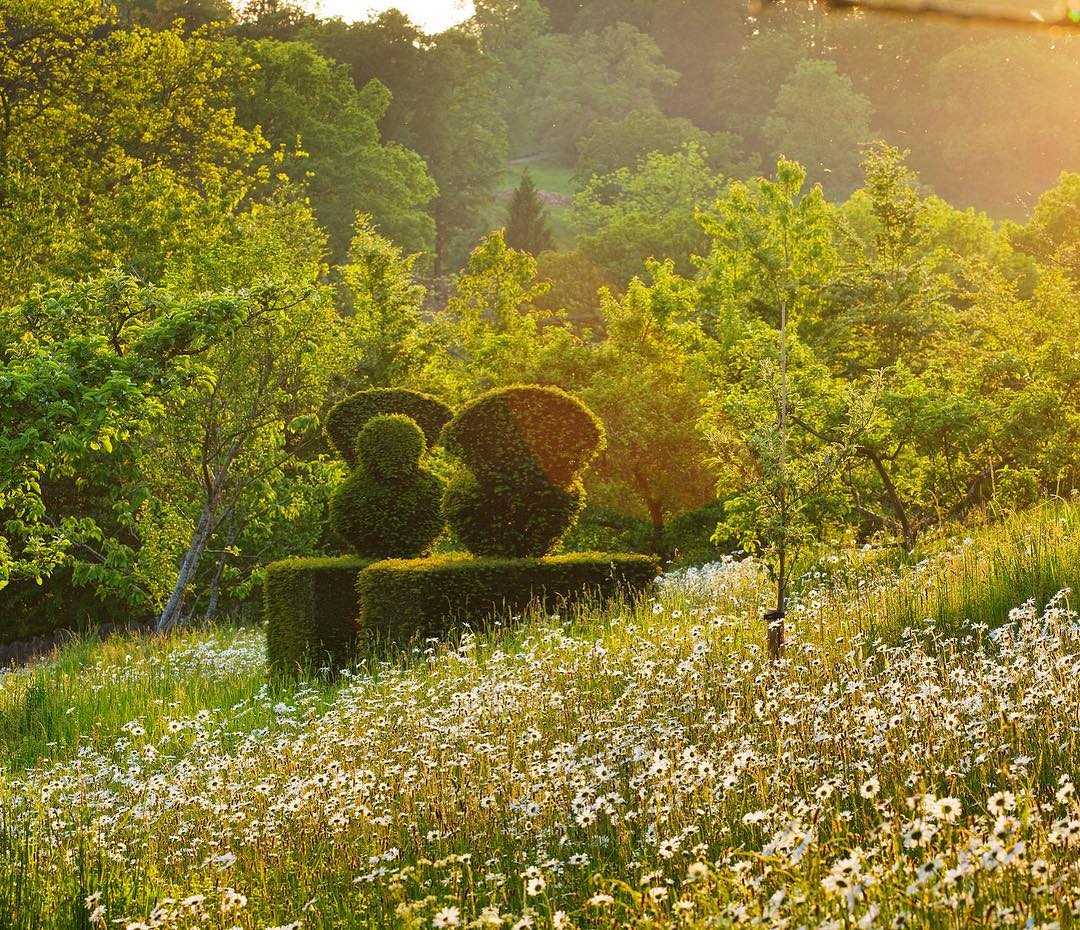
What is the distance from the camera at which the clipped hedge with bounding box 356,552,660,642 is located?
12.3m

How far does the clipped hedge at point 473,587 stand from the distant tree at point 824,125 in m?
58.6

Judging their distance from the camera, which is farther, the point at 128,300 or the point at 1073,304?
the point at 1073,304

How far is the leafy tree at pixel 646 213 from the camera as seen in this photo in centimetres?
5000

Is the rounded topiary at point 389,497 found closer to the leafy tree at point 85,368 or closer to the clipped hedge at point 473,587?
the clipped hedge at point 473,587

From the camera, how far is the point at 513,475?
1314cm

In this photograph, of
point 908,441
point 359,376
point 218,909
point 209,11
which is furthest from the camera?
point 209,11

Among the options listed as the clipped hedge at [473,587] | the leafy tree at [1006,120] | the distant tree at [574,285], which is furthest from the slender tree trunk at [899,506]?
the leafy tree at [1006,120]

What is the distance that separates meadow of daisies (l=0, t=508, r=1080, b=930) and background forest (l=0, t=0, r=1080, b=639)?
182 centimetres

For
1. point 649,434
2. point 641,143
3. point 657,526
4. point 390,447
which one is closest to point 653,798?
point 390,447

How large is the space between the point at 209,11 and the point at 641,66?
141 feet

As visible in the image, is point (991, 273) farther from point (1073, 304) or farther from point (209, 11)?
point (209, 11)

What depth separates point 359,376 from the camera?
2377cm

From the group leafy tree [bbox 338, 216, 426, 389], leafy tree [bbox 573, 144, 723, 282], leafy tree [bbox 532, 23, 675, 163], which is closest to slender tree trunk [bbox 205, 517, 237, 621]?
leafy tree [bbox 338, 216, 426, 389]

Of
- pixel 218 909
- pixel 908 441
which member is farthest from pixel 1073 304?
pixel 218 909
